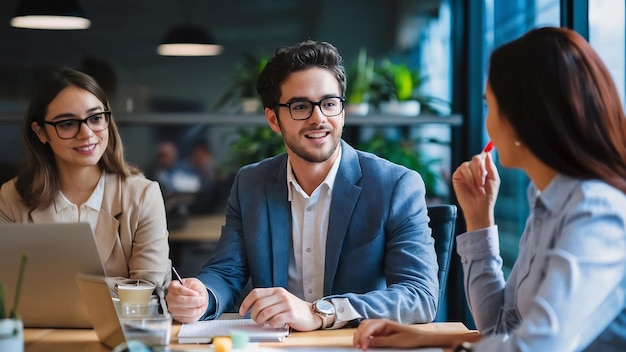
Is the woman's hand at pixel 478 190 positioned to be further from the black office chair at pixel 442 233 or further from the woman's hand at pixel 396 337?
the black office chair at pixel 442 233

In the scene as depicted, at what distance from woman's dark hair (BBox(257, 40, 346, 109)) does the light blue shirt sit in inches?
40.2

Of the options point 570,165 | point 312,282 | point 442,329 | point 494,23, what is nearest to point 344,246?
point 312,282

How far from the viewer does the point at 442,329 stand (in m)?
1.97

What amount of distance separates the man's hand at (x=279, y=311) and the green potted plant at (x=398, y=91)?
2910 mm

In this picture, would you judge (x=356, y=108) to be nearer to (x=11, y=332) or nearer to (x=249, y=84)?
(x=249, y=84)

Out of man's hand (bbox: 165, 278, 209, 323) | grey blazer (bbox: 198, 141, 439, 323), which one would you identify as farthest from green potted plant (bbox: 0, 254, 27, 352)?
grey blazer (bbox: 198, 141, 439, 323)

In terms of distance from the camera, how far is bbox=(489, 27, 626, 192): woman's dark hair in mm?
1508

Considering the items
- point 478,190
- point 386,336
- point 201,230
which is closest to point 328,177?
point 478,190

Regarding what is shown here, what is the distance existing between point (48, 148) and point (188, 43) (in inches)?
112

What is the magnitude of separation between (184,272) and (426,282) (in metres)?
3.46

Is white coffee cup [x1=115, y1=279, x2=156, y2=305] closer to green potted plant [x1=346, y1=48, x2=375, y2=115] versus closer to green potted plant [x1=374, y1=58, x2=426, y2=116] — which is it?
green potted plant [x1=346, y1=48, x2=375, y2=115]

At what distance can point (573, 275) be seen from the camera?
1.44 metres

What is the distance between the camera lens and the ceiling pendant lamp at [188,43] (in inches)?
219

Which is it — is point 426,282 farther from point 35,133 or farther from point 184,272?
point 184,272
